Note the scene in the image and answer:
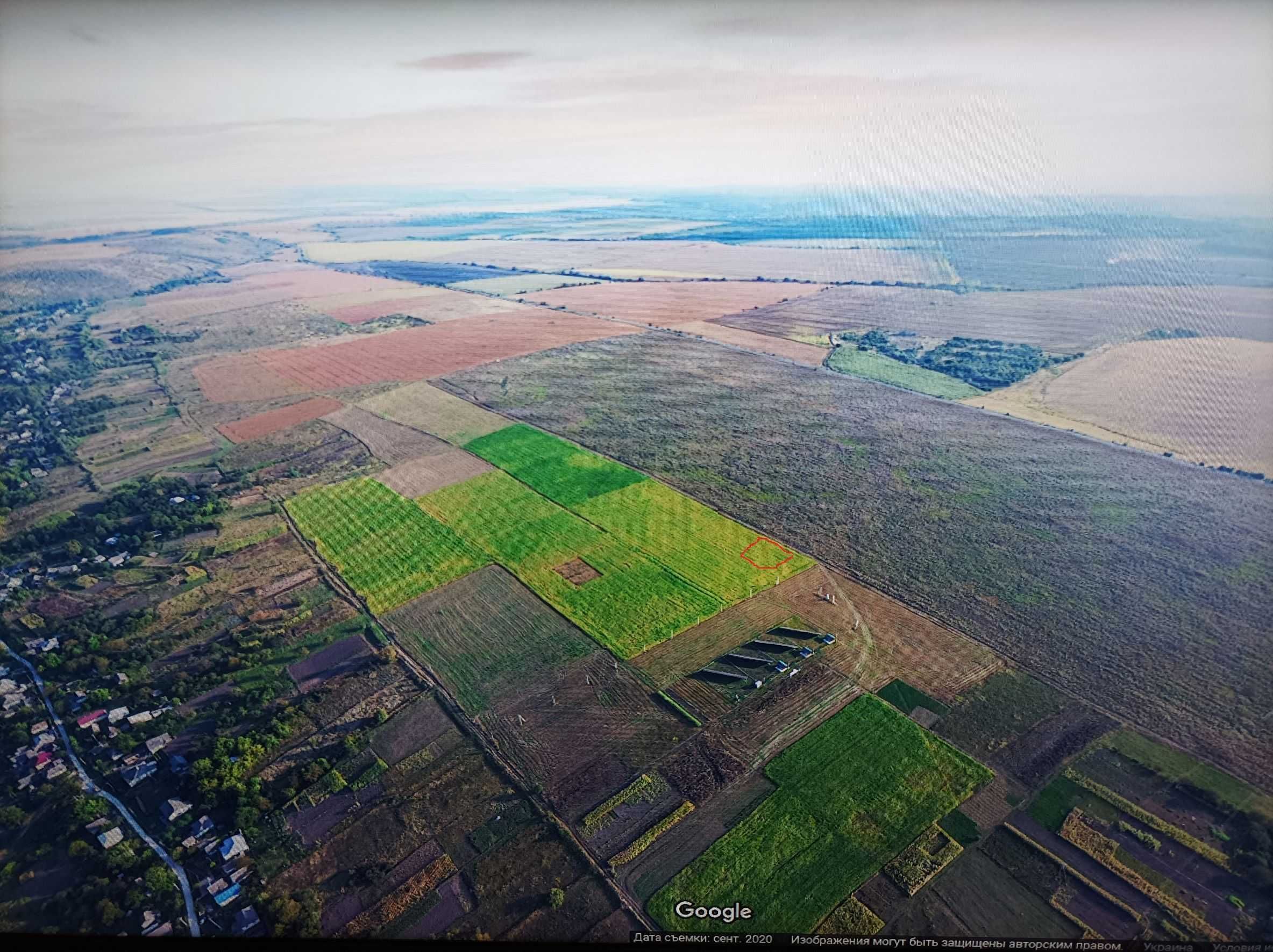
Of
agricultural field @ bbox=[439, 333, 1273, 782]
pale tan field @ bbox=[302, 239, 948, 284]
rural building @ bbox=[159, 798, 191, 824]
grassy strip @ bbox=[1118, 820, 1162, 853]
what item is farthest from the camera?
pale tan field @ bbox=[302, 239, 948, 284]

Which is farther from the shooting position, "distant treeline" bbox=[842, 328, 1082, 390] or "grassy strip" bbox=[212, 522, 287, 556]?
"distant treeline" bbox=[842, 328, 1082, 390]

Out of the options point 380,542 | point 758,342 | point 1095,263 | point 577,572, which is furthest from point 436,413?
point 1095,263

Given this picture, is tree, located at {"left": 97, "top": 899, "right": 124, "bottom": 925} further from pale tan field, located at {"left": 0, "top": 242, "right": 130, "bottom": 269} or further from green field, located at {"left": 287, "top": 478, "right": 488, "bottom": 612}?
pale tan field, located at {"left": 0, "top": 242, "right": 130, "bottom": 269}

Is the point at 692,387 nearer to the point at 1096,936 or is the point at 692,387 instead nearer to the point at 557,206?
the point at 1096,936

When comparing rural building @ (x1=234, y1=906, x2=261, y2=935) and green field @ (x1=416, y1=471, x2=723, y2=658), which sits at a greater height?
green field @ (x1=416, y1=471, x2=723, y2=658)

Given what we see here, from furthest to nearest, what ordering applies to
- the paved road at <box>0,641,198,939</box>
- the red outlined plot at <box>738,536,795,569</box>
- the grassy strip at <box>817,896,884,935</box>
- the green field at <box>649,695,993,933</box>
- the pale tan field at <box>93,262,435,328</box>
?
the pale tan field at <box>93,262,435,328</box>, the red outlined plot at <box>738,536,795,569</box>, the paved road at <box>0,641,198,939</box>, the green field at <box>649,695,993,933</box>, the grassy strip at <box>817,896,884,935</box>

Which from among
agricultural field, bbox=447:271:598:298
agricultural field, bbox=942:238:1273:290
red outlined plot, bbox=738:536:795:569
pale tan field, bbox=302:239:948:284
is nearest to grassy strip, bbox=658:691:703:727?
red outlined plot, bbox=738:536:795:569

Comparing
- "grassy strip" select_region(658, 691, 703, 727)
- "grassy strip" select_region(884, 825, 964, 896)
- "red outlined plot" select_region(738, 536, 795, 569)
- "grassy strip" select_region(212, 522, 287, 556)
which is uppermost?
"red outlined plot" select_region(738, 536, 795, 569)
